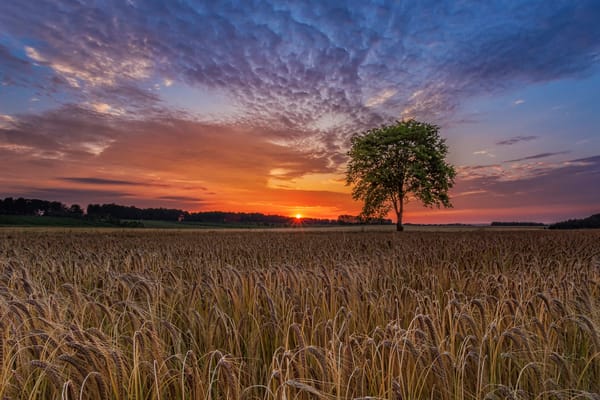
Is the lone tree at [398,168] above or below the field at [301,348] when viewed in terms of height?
above

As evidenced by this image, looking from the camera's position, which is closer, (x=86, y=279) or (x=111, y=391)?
(x=111, y=391)

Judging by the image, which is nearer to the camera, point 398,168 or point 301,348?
point 301,348

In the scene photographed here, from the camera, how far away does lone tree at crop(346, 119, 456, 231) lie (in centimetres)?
3984

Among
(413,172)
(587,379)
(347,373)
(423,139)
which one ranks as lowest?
(587,379)

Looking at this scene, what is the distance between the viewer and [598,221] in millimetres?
48625

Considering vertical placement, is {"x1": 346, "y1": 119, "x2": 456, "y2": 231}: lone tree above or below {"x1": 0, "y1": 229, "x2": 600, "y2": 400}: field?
above

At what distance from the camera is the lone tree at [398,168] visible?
3984 centimetres

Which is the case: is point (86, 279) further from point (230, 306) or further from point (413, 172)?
point (413, 172)

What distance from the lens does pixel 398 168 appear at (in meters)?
41.2

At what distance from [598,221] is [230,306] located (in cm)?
6178

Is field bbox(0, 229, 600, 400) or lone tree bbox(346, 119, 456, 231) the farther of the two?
lone tree bbox(346, 119, 456, 231)

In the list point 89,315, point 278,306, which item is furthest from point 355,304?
point 89,315

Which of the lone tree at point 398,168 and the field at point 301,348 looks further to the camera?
the lone tree at point 398,168

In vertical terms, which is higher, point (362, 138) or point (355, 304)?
point (362, 138)
